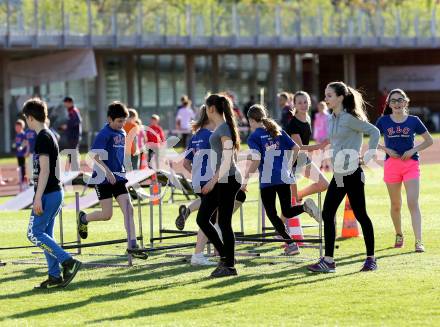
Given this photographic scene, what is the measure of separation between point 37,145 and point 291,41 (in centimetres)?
4312

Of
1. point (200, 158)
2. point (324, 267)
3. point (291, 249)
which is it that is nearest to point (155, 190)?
point (291, 249)

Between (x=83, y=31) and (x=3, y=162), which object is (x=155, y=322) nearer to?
(x=3, y=162)

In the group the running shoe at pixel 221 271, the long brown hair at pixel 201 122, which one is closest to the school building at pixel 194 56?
the long brown hair at pixel 201 122

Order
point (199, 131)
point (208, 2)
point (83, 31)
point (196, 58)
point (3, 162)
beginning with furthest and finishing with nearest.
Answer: point (196, 58) → point (208, 2) → point (83, 31) → point (3, 162) → point (199, 131)

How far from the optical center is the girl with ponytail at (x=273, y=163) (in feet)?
43.6

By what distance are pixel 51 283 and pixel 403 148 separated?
4747mm

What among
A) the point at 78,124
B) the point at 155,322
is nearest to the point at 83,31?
the point at 78,124

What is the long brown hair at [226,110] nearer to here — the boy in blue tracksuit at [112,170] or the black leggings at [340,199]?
the black leggings at [340,199]

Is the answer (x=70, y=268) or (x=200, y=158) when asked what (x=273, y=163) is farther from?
(x=70, y=268)

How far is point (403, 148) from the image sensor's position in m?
14.4

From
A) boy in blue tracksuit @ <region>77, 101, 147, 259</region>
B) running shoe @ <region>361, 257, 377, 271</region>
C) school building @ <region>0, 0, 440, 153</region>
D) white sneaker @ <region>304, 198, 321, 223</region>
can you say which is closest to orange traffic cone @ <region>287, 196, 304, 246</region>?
white sneaker @ <region>304, 198, 321, 223</region>

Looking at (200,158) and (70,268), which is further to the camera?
(200,158)

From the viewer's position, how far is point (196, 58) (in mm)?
58688

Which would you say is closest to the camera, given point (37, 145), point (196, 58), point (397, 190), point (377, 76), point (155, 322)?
point (155, 322)
